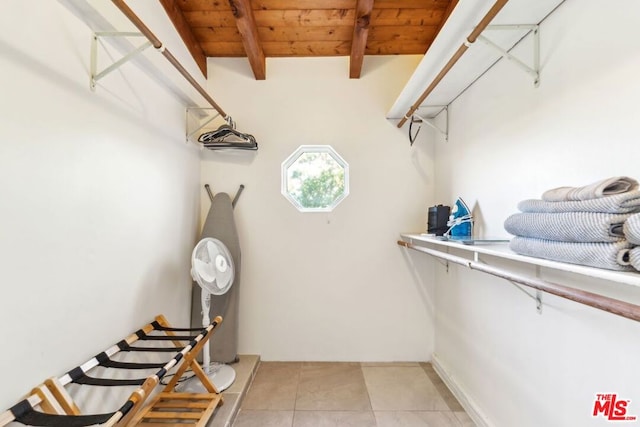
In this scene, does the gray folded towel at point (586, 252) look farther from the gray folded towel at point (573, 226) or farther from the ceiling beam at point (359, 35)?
the ceiling beam at point (359, 35)

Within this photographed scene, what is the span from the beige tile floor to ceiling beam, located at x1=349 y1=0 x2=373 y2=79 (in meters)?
2.56

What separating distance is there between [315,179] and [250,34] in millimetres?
1265

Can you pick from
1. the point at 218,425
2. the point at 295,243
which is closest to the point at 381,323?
the point at 295,243

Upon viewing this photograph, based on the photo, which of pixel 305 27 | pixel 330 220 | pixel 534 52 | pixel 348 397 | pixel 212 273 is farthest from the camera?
pixel 330 220

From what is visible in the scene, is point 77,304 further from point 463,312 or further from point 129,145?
point 463,312

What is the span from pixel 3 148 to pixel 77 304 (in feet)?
2.33

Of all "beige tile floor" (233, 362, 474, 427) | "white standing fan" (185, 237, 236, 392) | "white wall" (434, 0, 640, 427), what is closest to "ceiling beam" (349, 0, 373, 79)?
"white wall" (434, 0, 640, 427)

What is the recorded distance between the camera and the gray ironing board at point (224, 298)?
8.43ft

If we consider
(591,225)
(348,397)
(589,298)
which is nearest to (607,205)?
(591,225)

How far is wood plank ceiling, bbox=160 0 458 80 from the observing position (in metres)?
2.32

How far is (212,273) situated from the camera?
2135 mm

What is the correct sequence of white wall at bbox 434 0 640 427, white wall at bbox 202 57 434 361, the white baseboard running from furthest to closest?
white wall at bbox 202 57 434 361
the white baseboard
white wall at bbox 434 0 640 427

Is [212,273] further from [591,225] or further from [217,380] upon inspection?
[591,225]

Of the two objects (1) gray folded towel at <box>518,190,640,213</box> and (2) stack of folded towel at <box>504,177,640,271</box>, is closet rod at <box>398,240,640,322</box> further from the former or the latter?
(1) gray folded towel at <box>518,190,640,213</box>
